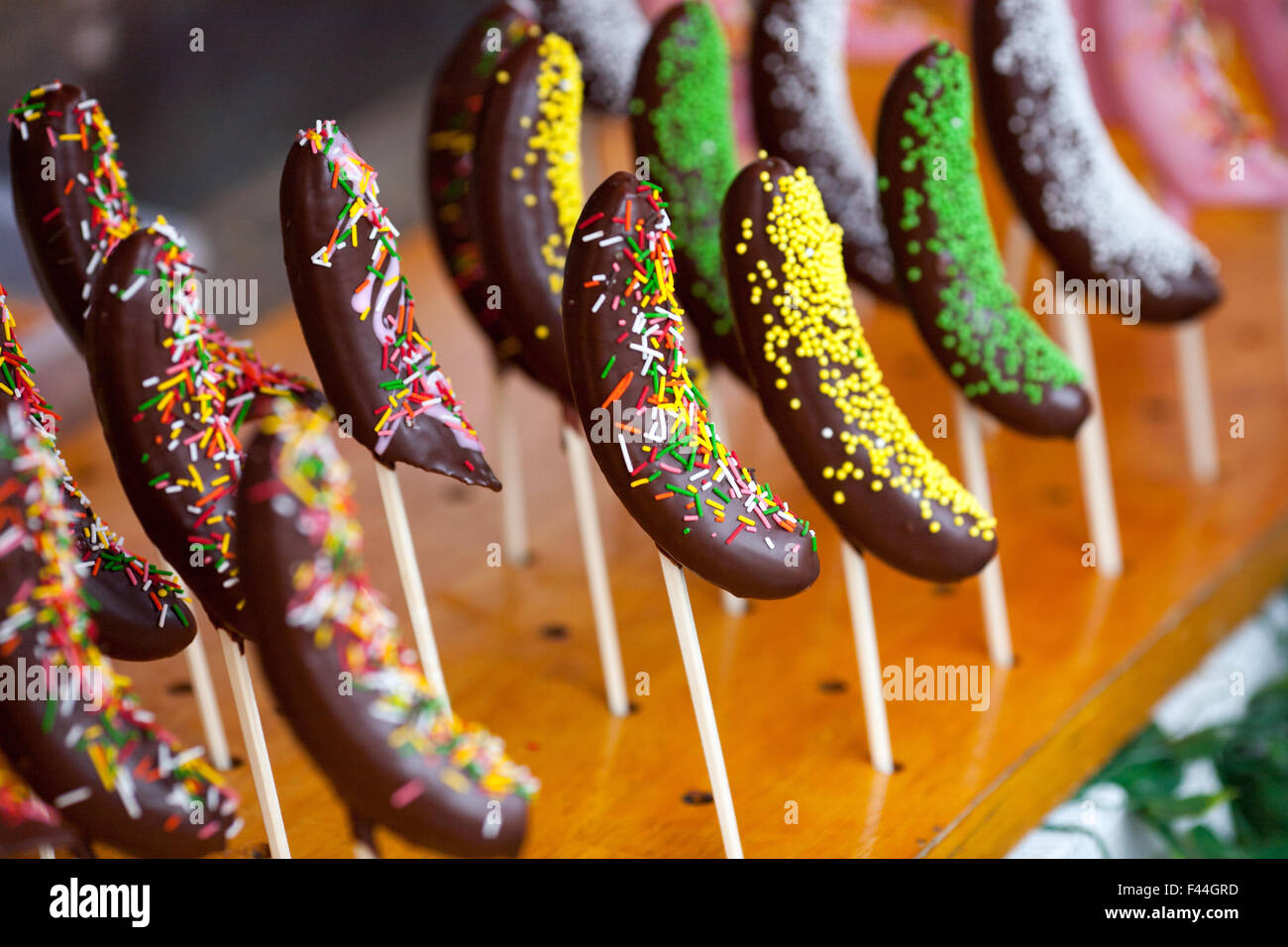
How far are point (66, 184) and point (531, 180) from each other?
0.44 meters

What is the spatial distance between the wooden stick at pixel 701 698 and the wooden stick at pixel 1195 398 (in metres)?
1.14

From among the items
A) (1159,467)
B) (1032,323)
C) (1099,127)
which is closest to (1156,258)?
(1099,127)

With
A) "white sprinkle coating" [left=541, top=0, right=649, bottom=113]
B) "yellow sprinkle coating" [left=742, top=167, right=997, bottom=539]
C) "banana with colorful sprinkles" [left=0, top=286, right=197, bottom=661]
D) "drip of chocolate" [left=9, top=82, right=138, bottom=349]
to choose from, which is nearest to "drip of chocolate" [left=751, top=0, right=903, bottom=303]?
"white sprinkle coating" [left=541, top=0, right=649, bottom=113]

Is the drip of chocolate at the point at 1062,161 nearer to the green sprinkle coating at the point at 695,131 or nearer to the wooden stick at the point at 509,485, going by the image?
the green sprinkle coating at the point at 695,131

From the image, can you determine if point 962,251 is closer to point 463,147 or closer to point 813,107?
point 813,107

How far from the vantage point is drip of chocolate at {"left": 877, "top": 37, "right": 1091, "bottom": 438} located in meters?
1.54

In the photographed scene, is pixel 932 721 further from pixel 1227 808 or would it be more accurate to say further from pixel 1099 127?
pixel 1099 127

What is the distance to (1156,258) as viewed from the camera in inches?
75.5

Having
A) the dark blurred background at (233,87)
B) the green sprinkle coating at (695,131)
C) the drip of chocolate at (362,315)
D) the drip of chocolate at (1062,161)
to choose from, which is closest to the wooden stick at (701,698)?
the drip of chocolate at (362,315)

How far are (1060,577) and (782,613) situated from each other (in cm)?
39

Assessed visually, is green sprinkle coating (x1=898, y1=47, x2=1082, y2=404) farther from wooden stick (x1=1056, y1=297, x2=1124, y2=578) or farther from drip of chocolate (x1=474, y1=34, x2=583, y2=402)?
drip of chocolate (x1=474, y1=34, x2=583, y2=402)

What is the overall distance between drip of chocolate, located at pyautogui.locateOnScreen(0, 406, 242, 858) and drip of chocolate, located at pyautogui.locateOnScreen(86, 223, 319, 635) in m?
0.12

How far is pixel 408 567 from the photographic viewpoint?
4.62ft
